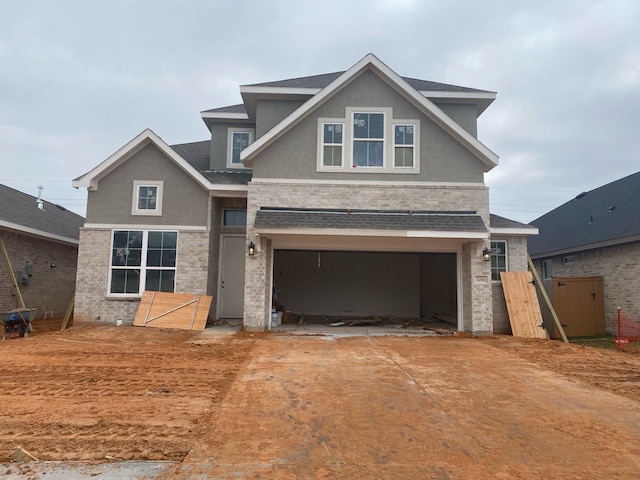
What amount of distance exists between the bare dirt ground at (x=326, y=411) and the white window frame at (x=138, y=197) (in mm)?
4670

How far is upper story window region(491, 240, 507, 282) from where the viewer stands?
12461mm

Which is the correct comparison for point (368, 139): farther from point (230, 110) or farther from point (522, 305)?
point (522, 305)

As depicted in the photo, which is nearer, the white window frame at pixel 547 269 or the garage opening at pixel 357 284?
the garage opening at pixel 357 284

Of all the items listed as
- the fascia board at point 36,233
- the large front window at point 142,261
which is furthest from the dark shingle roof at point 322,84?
the fascia board at point 36,233

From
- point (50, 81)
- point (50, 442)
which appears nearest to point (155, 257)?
point (50, 442)

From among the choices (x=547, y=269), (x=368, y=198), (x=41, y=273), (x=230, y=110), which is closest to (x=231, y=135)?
(x=230, y=110)

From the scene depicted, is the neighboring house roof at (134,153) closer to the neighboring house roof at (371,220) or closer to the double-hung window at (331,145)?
the neighboring house roof at (371,220)

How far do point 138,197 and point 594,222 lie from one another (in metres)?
16.9

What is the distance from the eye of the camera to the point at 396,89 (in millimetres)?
11664

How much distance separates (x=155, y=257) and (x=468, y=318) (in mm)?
9537

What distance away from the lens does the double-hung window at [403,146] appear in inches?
455

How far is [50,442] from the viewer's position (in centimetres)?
393

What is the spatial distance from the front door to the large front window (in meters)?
1.67

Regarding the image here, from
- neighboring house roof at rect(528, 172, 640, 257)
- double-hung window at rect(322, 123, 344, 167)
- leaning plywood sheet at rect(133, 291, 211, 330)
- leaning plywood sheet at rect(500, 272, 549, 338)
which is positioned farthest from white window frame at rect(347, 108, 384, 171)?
neighboring house roof at rect(528, 172, 640, 257)
